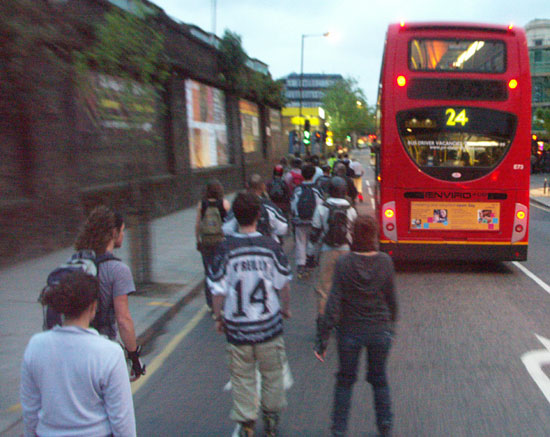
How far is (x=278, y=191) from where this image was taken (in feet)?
33.6

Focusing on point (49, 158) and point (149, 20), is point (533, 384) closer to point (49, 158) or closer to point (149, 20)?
point (149, 20)

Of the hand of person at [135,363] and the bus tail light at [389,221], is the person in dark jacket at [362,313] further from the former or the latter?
the bus tail light at [389,221]

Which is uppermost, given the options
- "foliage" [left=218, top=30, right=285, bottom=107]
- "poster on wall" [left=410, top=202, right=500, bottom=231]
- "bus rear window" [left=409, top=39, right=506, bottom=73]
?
"foliage" [left=218, top=30, right=285, bottom=107]

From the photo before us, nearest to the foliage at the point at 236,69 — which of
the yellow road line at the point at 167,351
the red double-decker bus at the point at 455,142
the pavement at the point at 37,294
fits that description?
the pavement at the point at 37,294

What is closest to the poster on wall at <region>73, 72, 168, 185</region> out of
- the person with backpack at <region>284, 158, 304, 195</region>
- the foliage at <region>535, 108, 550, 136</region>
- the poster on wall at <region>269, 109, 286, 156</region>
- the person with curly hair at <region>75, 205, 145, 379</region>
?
the person with backpack at <region>284, 158, 304, 195</region>

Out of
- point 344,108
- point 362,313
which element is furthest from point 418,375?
point 344,108

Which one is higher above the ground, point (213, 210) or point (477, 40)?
point (477, 40)

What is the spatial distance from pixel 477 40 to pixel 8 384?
314 inches

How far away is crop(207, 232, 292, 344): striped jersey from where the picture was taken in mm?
3680

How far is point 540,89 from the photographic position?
75.3 m

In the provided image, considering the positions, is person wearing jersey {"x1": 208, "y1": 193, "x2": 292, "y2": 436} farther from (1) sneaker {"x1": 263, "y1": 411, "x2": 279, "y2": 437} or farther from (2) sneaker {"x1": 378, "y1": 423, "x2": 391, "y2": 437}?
(2) sneaker {"x1": 378, "y1": 423, "x2": 391, "y2": 437}

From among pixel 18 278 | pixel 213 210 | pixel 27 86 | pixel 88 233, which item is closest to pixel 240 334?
pixel 88 233

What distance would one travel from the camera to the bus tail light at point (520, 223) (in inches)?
373

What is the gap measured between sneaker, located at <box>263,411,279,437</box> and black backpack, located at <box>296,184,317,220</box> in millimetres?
5056
